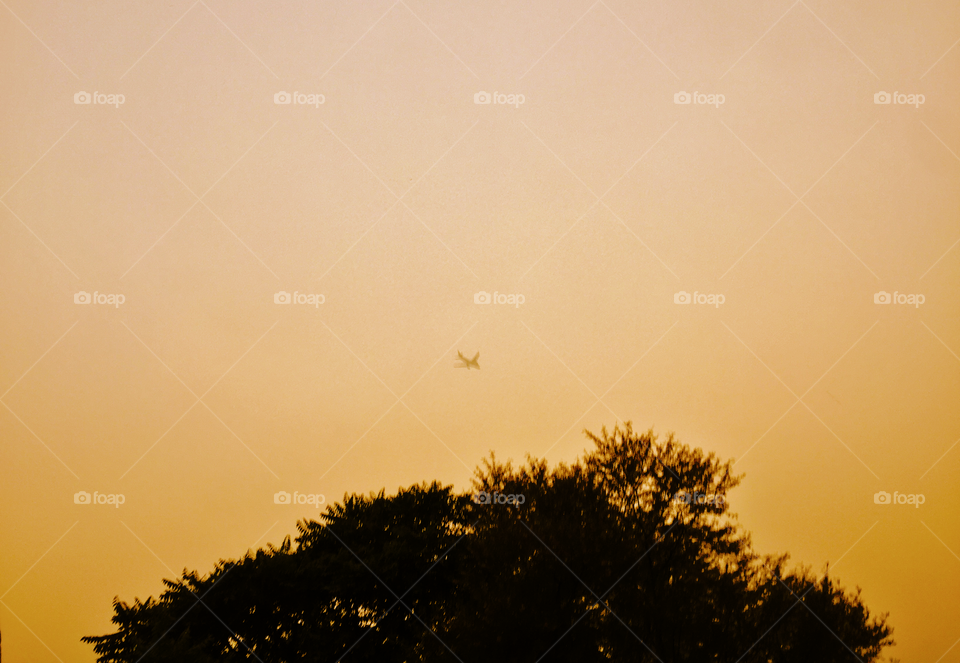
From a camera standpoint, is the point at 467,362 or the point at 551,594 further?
the point at 467,362

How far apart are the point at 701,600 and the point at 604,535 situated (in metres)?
4.11

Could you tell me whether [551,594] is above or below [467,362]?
below

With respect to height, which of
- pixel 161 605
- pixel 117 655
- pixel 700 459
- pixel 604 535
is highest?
pixel 700 459

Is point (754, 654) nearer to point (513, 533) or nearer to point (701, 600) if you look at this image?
point (701, 600)

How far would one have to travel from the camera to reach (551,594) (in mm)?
25797

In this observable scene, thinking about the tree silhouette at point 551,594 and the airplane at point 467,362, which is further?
the airplane at point 467,362

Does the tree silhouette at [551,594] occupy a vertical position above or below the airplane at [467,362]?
below

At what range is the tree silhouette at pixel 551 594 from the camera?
24.1 metres

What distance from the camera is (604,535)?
25125 millimetres

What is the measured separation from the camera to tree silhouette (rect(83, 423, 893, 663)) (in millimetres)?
24141

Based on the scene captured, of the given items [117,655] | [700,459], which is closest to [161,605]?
[117,655]

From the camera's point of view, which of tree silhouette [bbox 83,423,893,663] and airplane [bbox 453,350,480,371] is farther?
airplane [bbox 453,350,480,371]

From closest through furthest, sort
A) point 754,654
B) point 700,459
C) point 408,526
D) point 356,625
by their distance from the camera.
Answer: point 754,654, point 700,459, point 356,625, point 408,526

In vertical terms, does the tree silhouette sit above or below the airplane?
below
